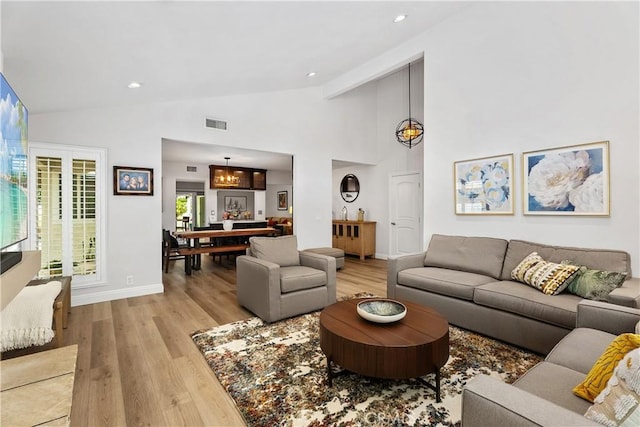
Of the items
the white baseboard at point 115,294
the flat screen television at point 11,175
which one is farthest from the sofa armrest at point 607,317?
the white baseboard at point 115,294

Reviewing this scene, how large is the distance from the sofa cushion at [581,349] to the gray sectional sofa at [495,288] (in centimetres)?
39

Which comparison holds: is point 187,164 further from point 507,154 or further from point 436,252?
point 507,154

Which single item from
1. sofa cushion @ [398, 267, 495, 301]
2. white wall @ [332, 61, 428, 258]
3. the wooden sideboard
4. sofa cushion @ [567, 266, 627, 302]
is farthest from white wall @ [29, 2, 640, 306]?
white wall @ [332, 61, 428, 258]

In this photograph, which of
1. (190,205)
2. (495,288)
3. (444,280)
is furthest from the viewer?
(190,205)

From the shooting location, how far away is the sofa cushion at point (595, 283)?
2334 millimetres

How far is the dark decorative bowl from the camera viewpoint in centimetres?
206

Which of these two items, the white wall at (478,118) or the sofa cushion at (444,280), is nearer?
the white wall at (478,118)

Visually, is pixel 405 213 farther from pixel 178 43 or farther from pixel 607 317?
pixel 178 43

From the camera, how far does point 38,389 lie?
4.38ft

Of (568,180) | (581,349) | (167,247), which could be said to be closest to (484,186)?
(568,180)

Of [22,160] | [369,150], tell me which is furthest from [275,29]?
[369,150]

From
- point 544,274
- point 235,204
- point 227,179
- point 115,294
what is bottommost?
point 115,294

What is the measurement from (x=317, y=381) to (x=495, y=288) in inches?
72.5

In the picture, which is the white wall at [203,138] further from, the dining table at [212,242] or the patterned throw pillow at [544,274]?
the patterned throw pillow at [544,274]
